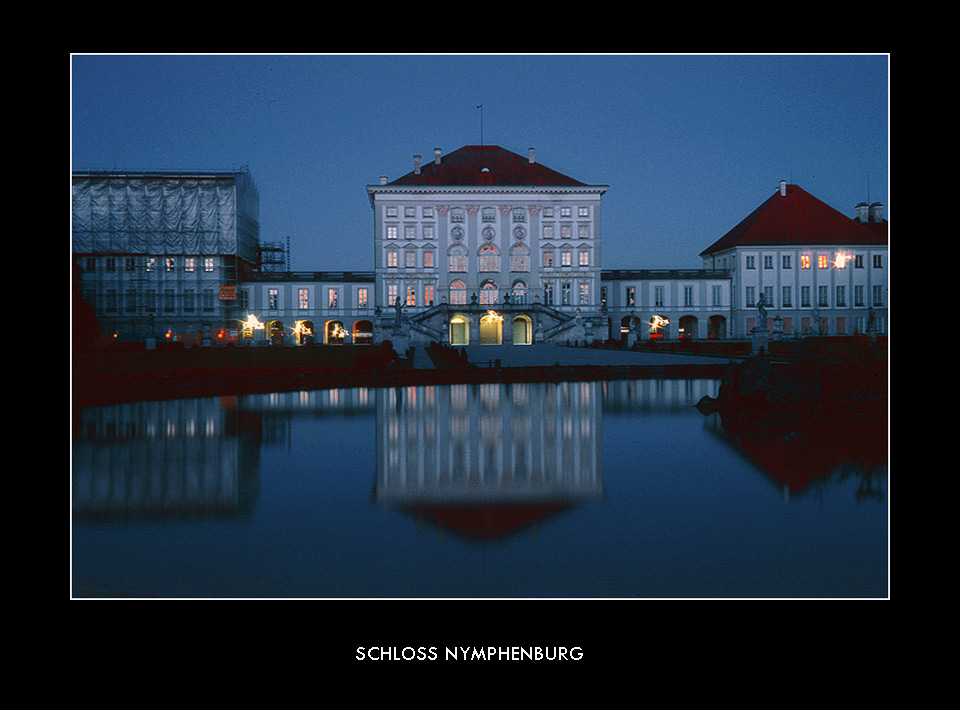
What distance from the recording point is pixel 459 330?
166 feet

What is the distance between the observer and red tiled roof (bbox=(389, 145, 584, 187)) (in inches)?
2181

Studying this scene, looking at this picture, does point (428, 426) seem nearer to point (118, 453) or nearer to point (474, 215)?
point (118, 453)

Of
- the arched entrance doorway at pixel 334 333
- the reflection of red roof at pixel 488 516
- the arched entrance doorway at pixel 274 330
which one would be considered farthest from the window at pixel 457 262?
the reflection of red roof at pixel 488 516

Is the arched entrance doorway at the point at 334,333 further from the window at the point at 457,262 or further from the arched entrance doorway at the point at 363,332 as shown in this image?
the window at the point at 457,262

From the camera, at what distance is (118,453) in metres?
9.30

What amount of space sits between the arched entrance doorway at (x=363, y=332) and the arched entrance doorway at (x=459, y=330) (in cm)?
606

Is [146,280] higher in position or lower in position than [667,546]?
higher

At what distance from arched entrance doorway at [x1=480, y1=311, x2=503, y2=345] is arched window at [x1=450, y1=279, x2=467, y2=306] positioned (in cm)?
469

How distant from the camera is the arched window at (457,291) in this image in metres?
54.5

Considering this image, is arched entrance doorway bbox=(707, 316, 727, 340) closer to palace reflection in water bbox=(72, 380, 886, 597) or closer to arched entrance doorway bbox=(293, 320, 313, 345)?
arched entrance doorway bbox=(293, 320, 313, 345)

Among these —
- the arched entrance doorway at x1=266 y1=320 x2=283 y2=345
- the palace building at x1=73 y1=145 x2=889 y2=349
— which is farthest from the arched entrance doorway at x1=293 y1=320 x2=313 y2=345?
the arched entrance doorway at x1=266 y1=320 x2=283 y2=345

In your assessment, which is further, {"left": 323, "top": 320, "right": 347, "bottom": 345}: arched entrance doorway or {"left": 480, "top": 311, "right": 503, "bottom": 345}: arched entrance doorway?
{"left": 323, "top": 320, "right": 347, "bottom": 345}: arched entrance doorway
